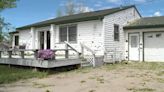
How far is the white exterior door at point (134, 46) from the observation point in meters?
19.0

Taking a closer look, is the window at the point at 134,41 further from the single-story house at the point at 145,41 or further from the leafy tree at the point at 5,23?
the leafy tree at the point at 5,23

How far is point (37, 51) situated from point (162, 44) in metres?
9.57

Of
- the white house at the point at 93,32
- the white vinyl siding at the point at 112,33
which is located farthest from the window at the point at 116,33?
the white vinyl siding at the point at 112,33

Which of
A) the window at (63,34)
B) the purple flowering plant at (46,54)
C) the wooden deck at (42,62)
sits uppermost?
the window at (63,34)

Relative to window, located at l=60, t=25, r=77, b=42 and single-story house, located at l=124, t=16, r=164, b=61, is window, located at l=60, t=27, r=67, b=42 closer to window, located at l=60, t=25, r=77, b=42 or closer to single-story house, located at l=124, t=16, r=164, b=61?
window, located at l=60, t=25, r=77, b=42

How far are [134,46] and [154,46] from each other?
158 cm

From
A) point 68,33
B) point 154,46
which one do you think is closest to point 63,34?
point 68,33

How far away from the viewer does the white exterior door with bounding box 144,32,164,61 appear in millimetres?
17953

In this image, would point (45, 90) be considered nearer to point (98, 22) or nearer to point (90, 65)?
point (90, 65)

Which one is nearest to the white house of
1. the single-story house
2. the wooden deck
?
the single-story house

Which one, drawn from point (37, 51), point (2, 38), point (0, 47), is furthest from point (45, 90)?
point (0, 47)

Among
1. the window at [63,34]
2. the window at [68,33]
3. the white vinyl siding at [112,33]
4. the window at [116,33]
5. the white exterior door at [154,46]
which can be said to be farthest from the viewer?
the window at [63,34]

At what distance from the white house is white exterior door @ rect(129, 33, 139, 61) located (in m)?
0.55

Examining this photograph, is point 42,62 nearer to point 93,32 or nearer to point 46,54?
point 46,54
